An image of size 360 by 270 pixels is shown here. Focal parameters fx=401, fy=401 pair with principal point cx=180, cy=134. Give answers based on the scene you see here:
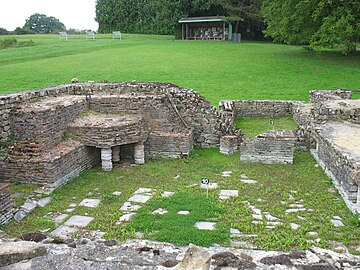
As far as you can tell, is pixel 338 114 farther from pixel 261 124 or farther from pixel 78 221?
pixel 78 221

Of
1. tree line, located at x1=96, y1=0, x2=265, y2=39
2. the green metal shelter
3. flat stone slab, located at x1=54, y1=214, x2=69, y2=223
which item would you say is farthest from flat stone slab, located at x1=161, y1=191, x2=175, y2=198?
the green metal shelter

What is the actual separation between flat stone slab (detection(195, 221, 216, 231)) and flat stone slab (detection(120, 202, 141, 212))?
1.39 m

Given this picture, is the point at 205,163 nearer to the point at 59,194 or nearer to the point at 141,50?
the point at 59,194

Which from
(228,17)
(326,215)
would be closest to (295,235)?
(326,215)

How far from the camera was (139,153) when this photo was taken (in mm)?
10945

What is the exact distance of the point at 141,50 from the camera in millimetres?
30609

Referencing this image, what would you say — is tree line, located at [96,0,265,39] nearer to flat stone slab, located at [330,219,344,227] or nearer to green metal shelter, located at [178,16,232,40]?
green metal shelter, located at [178,16,232,40]

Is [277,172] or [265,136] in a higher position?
[265,136]

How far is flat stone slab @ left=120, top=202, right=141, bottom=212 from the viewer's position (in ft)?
25.7

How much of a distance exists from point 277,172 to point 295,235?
11.8ft

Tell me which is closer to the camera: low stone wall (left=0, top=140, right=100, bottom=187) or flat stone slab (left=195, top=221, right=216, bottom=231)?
flat stone slab (left=195, top=221, right=216, bottom=231)

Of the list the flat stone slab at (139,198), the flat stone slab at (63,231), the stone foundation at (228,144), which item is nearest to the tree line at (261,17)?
the stone foundation at (228,144)

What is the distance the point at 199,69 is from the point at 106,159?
14.0 m

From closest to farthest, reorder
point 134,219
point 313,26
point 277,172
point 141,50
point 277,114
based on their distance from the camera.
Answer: point 134,219
point 277,172
point 277,114
point 313,26
point 141,50
